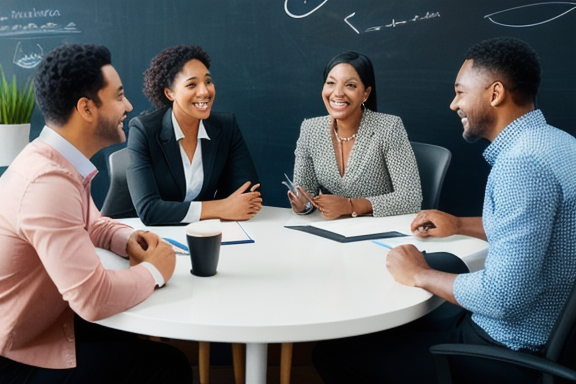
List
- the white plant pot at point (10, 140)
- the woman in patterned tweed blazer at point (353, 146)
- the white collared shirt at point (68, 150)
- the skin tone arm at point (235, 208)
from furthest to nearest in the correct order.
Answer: the white plant pot at point (10, 140) < the woman in patterned tweed blazer at point (353, 146) < the skin tone arm at point (235, 208) < the white collared shirt at point (68, 150)

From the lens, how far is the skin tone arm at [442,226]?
1789 mm

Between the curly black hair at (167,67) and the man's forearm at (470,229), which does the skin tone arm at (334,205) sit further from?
the curly black hair at (167,67)

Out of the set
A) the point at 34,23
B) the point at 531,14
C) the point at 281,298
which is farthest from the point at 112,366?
the point at 531,14

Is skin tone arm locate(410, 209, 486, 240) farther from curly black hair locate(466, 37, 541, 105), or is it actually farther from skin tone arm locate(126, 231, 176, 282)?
skin tone arm locate(126, 231, 176, 282)

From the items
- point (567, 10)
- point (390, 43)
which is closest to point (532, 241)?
point (390, 43)

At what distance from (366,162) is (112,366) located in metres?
1.34

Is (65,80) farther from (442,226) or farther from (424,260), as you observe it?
(442,226)

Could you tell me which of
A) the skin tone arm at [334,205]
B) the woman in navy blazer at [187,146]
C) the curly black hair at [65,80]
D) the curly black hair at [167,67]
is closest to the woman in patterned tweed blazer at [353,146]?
the skin tone arm at [334,205]

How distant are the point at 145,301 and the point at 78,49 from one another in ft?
2.04

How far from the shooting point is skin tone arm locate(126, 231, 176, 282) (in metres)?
1.34

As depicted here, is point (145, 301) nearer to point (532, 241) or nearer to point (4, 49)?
point (532, 241)

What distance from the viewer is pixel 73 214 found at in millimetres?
1220

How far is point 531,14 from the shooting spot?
3088mm

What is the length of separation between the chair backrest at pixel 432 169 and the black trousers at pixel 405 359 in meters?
0.80
